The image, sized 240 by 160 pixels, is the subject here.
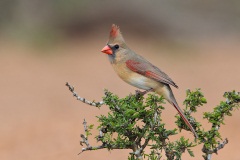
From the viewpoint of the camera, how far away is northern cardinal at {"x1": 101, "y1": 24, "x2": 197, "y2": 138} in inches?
171

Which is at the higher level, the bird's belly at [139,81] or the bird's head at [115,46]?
the bird's head at [115,46]

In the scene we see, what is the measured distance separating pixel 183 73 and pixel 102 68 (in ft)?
5.50

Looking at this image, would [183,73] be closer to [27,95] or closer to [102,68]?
[102,68]

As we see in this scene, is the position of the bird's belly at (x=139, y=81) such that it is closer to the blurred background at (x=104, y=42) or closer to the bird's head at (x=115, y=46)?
the bird's head at (x=115, y=46)

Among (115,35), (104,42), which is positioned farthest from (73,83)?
(115,35)

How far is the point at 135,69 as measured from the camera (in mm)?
4402

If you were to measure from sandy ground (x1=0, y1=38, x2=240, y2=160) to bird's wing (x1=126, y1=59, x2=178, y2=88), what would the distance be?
2.38 metres

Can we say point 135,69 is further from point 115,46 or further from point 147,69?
point 115,46

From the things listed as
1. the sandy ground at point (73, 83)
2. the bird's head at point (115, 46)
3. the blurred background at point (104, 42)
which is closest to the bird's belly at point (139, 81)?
the bird's head at point (115, 46)

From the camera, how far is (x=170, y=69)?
13.2 metres

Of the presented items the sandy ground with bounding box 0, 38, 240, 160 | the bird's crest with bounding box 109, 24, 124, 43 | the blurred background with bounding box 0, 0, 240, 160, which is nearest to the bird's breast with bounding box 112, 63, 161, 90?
the bird's crest with bounding box 109, 24, 124, 43

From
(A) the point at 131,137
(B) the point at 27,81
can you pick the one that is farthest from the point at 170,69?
(A) the point at 131,137

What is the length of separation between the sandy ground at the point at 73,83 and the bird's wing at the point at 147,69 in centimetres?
238

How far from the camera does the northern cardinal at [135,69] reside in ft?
14.3
